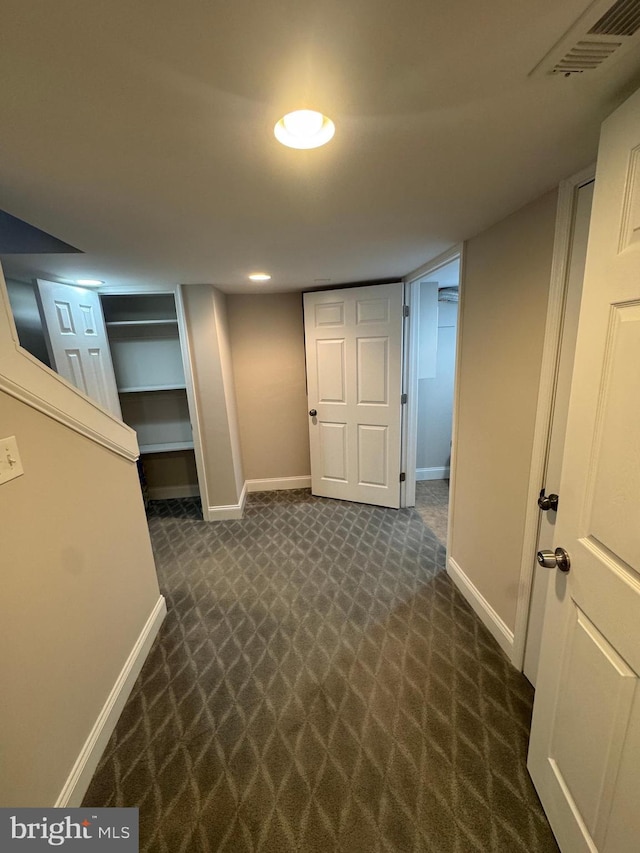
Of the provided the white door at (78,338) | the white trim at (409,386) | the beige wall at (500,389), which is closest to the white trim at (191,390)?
the white door at (78,338)

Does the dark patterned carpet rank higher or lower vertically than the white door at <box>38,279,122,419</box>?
lower

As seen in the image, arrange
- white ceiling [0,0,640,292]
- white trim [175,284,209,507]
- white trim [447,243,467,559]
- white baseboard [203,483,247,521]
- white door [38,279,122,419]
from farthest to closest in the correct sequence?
white baseboard [203,483,247,521] → white trim [175,284,209,507] → white door [38,279,122,419] → white trim [447,243,467,559] → white ceiling [0,0,640,292]

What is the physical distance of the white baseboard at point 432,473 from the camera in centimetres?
387

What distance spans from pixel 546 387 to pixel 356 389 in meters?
1.89

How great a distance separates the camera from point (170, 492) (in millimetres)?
3754

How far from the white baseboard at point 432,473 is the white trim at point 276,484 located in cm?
126

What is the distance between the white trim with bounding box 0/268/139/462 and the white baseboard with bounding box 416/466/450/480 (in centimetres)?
308

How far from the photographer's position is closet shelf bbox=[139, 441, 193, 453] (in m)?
3.45

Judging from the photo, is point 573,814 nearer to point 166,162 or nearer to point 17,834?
point 17,834

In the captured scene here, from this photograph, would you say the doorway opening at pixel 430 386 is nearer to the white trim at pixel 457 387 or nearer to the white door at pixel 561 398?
the white trim at pixel 457 387

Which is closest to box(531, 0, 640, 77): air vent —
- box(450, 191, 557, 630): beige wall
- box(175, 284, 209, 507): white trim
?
box(450, 191, 557, 630): beige wall

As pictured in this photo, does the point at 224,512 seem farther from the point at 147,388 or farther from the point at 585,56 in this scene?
the point at 585,56

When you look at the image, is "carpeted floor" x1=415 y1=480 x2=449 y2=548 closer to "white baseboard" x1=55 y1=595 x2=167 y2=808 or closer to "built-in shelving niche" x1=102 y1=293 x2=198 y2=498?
"white baseboard" x1=55 y1=595 x2=167 y2=808

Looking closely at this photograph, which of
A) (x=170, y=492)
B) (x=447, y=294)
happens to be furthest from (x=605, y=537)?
(x=170, y=492)
